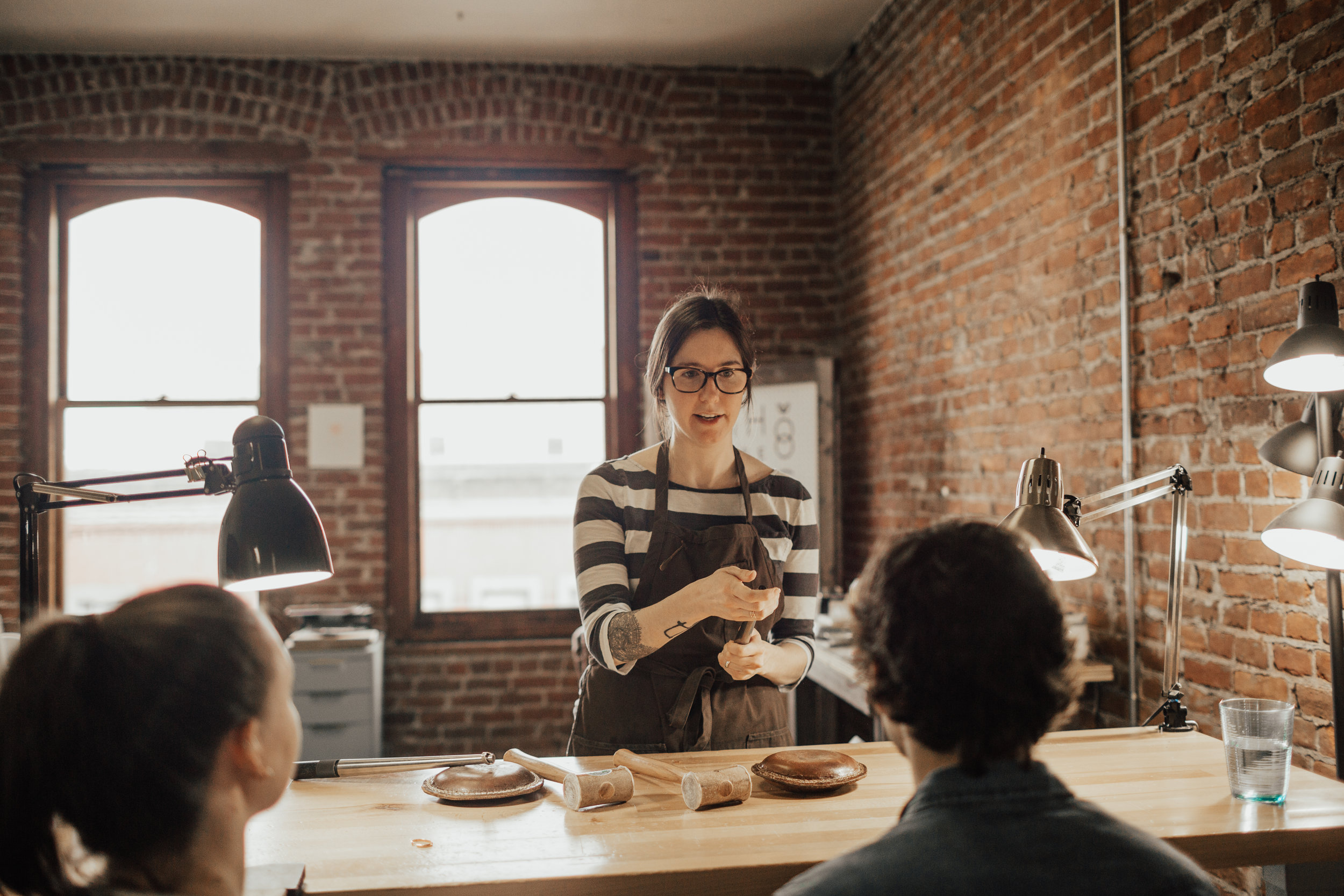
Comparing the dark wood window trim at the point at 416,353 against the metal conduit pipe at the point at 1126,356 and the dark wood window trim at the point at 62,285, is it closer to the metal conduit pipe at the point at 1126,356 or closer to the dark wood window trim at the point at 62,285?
the dark wood window trim at the point at 62,285

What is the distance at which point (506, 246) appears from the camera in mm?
4707

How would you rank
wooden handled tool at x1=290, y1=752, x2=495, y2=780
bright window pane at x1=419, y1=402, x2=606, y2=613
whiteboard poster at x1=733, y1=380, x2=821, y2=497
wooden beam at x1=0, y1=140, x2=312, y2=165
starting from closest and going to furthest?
wooden handled tool at x1=290, y1=752, x2=495, y2=780, whiteboard poster at x1=733, y1=380, x2=821, y2=497, wooden beam at x1=0, y1=140, x2=312, y2=165, bright window pane at x1=419, y1=402, x2=606, y2=613

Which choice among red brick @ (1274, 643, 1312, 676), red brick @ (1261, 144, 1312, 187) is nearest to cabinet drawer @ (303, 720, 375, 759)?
red brick @ (1274, 643, 1312, 676)

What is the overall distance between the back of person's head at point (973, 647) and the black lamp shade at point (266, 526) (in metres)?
0.82

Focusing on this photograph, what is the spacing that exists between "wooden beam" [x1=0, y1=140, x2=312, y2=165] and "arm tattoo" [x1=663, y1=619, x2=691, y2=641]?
3.67 meters

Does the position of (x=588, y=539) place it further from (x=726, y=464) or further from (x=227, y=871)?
(x=227, y=871)

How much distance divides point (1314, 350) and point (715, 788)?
1242 millimetres

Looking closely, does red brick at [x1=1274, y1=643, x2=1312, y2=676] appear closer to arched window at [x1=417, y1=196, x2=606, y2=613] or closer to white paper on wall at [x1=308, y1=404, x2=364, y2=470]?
arched window at [x1=417, y1=196, x2=606, y2=613]

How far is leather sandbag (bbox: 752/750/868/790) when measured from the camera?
5.12ft

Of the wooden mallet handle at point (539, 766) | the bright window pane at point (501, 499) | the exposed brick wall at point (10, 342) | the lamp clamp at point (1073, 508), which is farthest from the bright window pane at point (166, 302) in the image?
the lamp clamp at point (1073, 508)

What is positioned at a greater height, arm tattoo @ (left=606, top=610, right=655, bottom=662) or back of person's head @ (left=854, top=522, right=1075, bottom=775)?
back of person's head @ (left=854, top=522, right=1075, bottom=775)

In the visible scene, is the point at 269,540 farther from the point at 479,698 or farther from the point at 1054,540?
the point at 479,698

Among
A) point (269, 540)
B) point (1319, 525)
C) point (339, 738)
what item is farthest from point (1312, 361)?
point (339, 738)

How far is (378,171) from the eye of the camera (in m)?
4.53
